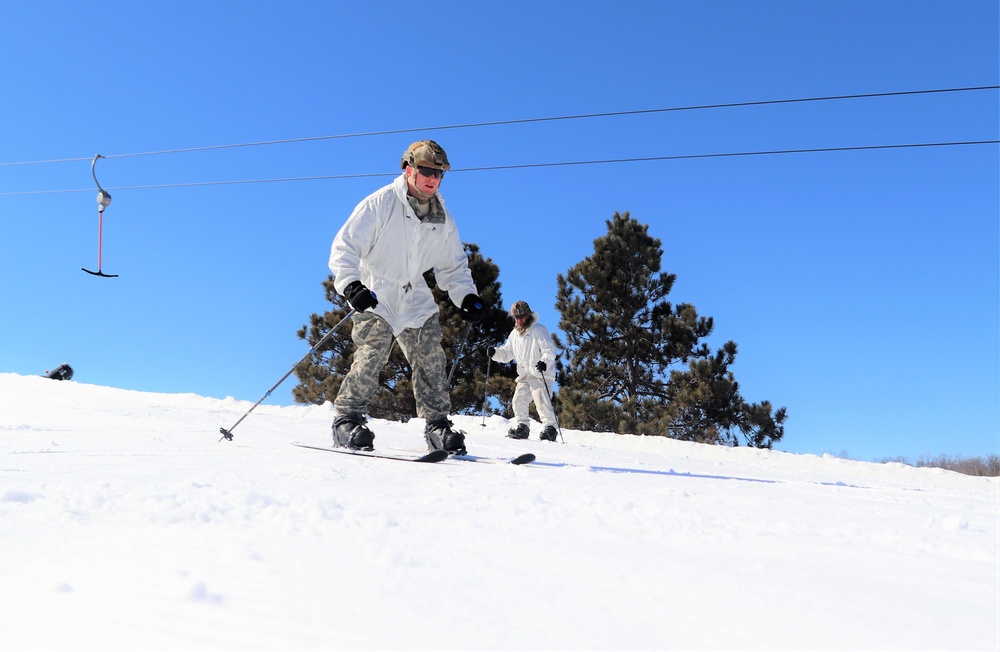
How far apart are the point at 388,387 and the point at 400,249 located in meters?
16.6

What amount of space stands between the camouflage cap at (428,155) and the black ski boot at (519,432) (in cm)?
613

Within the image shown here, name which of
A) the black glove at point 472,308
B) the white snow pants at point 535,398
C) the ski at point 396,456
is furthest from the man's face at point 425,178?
the white snow pants at point 535,398

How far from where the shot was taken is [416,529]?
1844 millimetres

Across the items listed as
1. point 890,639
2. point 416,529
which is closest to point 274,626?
point 416,529

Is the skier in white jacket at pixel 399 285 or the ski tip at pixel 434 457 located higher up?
the skier in white jacket at pixel 399 285

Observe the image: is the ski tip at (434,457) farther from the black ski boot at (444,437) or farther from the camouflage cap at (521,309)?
the camouflage cap at (521,309)

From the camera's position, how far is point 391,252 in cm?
488

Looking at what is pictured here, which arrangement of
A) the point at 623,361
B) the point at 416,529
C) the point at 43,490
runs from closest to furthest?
the point at 416,529 → the point at 43,490 → the point at 623,361

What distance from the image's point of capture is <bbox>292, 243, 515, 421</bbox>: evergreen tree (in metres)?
20.2

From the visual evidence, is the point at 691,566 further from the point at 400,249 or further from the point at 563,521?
the point at 400,249

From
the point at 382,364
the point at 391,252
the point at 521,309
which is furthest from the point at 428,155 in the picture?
the point at 521,309

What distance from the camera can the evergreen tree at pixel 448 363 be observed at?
2016 cm

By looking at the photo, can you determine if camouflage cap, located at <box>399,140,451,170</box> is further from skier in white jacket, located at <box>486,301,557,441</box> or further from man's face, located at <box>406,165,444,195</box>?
skier in white jacket, located at <box>486,301,557,441</box>

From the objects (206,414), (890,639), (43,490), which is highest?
(206,414)
